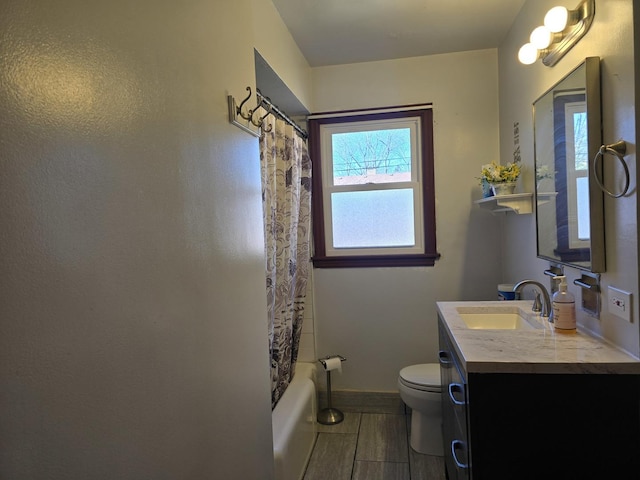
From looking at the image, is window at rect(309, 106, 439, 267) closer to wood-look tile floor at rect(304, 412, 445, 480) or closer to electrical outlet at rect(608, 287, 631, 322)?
wood-look tile floor at rect(304, 412, 445, 480)

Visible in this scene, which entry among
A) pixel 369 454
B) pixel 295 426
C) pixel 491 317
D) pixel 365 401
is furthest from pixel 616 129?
pixel 365 401

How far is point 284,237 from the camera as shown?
2312 mm

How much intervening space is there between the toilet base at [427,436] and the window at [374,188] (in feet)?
3.37

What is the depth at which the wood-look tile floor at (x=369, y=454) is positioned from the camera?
7.30ft

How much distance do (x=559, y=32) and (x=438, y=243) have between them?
1505 millimetres

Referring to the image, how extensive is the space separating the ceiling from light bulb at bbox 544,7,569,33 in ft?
2.31

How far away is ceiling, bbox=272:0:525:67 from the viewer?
7.03ft

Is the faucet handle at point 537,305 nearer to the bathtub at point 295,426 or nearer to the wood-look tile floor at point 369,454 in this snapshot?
the wood-look tile floor at point 369,454

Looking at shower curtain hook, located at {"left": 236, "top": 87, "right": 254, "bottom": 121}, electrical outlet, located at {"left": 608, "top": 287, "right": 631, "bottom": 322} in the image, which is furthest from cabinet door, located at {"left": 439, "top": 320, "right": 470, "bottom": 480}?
shower curtain hook, located at {"left": 236, "top": 87, "right": 254, "bottom": 121}

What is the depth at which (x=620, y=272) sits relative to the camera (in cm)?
127

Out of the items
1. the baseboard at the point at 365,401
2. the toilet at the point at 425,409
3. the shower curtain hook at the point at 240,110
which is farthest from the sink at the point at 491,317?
the shower curtain hook at the point at 240,110

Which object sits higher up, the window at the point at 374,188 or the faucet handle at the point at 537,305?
the window at the point at 374,188

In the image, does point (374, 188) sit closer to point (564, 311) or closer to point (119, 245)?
point (564, 311)

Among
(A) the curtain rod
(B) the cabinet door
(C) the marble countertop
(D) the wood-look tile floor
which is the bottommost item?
(D) the wood-look tile floor
